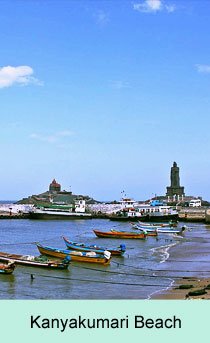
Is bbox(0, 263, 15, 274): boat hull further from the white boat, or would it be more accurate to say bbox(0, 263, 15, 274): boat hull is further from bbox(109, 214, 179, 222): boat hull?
the white boat

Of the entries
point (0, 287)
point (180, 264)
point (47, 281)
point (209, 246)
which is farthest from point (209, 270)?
point (209, 246)

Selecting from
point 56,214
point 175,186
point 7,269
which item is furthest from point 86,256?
point 175,186

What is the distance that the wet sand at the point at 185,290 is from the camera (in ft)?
72.2

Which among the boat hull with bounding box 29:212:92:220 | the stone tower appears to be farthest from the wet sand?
the stone tower

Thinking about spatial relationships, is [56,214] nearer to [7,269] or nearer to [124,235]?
[124,235]

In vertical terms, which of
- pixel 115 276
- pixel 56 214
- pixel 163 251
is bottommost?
pixel 115 276

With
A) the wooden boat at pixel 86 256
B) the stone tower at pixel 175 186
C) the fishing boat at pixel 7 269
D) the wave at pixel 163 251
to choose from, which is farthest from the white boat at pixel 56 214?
the fishing boat at pixel 7 269

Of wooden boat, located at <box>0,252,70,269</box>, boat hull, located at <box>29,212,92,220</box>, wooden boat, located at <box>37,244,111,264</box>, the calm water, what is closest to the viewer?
the calm water

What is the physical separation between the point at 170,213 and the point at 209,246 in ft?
147

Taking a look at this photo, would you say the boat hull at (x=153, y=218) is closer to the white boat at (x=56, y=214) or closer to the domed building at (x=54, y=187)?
the white boat at (x=56, y=214)

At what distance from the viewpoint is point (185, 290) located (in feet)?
80.5

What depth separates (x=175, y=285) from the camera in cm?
2684

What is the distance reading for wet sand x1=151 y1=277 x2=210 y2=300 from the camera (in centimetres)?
2201

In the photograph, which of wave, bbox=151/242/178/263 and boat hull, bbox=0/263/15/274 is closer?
boat hull, bbox=0/263/15/274
